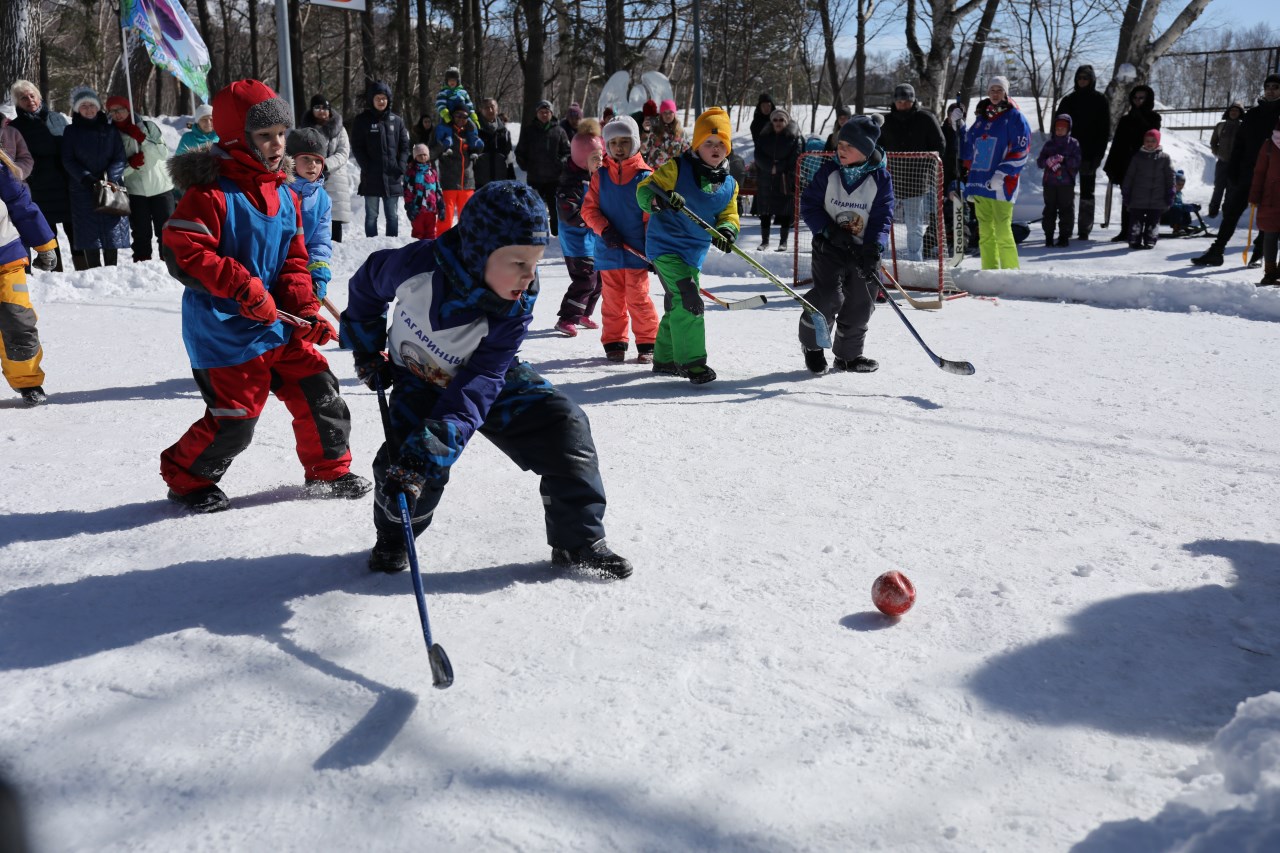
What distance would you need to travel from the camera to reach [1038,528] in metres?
3.80

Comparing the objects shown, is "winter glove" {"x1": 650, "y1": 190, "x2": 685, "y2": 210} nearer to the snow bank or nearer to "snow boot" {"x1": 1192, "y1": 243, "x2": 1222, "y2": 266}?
the snow bank

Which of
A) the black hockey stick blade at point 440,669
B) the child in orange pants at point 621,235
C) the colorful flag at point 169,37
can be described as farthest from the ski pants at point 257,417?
the colorful flag at point 169,37

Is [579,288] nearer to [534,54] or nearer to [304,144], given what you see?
[304,144]

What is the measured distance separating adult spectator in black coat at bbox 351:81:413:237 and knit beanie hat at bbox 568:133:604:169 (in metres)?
4.96

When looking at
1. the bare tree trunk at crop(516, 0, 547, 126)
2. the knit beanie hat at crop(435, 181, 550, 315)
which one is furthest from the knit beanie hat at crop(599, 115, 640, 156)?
the bare tree trunk at crop(516, 0, 547, 126)

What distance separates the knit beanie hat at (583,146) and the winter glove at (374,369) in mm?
4294

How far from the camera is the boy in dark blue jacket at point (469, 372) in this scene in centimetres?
288

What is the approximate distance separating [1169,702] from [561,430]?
6.00ft

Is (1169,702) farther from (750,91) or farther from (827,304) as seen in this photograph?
(750,91)

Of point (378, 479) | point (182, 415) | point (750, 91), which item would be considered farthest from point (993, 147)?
point (750, 91)

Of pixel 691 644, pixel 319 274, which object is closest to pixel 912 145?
pixel 319 274

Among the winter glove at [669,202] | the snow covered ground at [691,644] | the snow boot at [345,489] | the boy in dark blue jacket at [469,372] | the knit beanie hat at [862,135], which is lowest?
the snow covered ground at [691,644]

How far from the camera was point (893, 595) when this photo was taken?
119 inches

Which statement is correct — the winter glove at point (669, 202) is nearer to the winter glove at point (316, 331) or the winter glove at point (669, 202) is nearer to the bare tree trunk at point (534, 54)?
the winter glove at point (316, 331)
